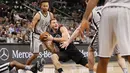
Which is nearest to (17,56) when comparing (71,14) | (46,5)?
(46,5)

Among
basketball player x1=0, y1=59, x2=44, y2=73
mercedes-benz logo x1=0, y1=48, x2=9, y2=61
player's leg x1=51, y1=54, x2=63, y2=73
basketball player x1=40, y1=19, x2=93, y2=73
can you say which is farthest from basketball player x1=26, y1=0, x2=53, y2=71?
mercedes-benz logo x1=0, y1=48, x2=9, y2=61

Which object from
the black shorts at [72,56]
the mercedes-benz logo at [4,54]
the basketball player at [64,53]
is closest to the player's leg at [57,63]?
the basketball player at [64,53]

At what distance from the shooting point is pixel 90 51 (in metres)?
8.34

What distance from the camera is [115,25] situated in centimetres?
455

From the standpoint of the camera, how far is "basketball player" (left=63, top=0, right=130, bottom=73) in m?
4.53

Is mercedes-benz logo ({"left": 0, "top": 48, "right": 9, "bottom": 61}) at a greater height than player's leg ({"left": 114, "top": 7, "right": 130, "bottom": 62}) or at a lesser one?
lesser

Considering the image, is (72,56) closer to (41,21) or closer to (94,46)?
(94,46)

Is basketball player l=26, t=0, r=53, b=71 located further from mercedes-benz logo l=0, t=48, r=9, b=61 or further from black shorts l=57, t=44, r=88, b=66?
mercedes-benz logo l=0, t=48, r=9, b=61

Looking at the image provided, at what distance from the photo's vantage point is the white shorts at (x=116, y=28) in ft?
14.9

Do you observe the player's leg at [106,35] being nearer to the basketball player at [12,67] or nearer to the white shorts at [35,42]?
the basketball player at [12,67]

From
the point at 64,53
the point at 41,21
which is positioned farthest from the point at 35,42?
the point at 64,53

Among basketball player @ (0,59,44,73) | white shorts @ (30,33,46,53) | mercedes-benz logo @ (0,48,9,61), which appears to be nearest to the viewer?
basketball player @ (0,59,44,73)

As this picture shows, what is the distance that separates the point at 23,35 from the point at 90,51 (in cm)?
939

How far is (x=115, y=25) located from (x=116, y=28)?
0.13 feet
